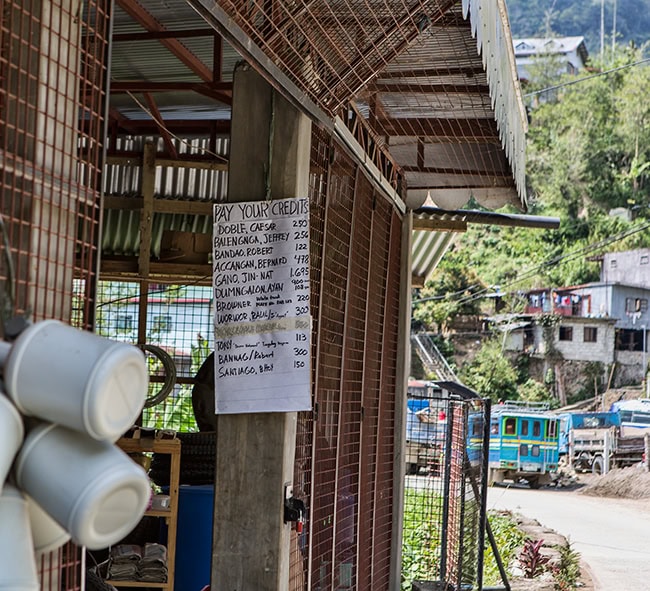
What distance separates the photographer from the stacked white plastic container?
156cm

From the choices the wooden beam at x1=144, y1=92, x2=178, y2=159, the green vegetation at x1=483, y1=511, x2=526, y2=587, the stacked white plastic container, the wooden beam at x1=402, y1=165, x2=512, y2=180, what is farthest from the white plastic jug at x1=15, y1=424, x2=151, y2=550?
the green vegetation at x1=483, y1=511, x2=526, y2=587

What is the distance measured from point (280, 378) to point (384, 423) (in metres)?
4.01

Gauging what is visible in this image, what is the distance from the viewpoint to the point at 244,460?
4.43 metres

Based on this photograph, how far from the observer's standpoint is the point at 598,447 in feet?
122

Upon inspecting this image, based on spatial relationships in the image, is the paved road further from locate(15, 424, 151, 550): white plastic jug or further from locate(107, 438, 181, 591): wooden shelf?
locate(15, 424, 151, 550): white plastic jug

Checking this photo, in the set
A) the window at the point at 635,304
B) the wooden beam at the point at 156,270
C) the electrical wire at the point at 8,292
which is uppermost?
the window at the point at 635,304

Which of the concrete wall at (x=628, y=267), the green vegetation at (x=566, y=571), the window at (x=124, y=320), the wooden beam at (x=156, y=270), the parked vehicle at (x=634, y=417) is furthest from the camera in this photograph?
the concrete wall at (x=628, y=267)

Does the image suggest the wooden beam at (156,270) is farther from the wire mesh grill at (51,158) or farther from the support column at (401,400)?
the wire mesh grill at (51,158)

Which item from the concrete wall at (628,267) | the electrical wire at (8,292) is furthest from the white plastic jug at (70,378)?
the concrete wall at (628,267)

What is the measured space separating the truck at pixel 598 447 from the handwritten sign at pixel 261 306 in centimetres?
3352

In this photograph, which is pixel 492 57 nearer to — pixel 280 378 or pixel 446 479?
pixel 280 378

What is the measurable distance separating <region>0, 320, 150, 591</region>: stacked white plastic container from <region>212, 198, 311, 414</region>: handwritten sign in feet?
8.97

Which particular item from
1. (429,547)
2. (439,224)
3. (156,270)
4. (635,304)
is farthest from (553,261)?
(156,270)

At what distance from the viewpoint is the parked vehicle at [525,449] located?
32844mm
